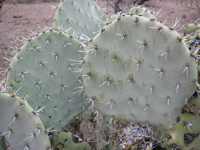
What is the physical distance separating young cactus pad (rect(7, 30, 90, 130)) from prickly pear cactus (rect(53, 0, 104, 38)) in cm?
28

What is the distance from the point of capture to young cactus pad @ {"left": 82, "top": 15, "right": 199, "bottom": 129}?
1.09m

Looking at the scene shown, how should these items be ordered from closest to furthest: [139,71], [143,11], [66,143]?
[139,71]
[143,11]
[66,143]

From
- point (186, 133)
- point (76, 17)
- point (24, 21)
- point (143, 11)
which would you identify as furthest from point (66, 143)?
point (24, 21)

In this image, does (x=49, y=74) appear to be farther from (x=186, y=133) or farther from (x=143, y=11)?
(x=186, y=133)

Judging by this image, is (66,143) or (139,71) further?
(66,143)

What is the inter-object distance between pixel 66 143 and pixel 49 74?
0.76 metres

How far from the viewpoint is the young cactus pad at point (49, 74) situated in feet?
5.47

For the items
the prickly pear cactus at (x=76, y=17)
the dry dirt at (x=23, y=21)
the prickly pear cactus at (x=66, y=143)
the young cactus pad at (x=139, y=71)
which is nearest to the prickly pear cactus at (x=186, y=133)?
the young cactus pad at (x=139, y=71)

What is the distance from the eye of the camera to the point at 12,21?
7.05 metres

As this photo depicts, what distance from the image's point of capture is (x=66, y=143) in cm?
193

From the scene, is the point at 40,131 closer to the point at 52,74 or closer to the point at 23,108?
the point at 23,108

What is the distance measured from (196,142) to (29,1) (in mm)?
11537

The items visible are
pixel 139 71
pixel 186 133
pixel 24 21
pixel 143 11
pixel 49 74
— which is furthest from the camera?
pixel 24 21

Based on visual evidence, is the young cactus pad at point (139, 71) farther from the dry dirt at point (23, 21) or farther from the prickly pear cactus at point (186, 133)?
the dry dirt at point (23, 21)
